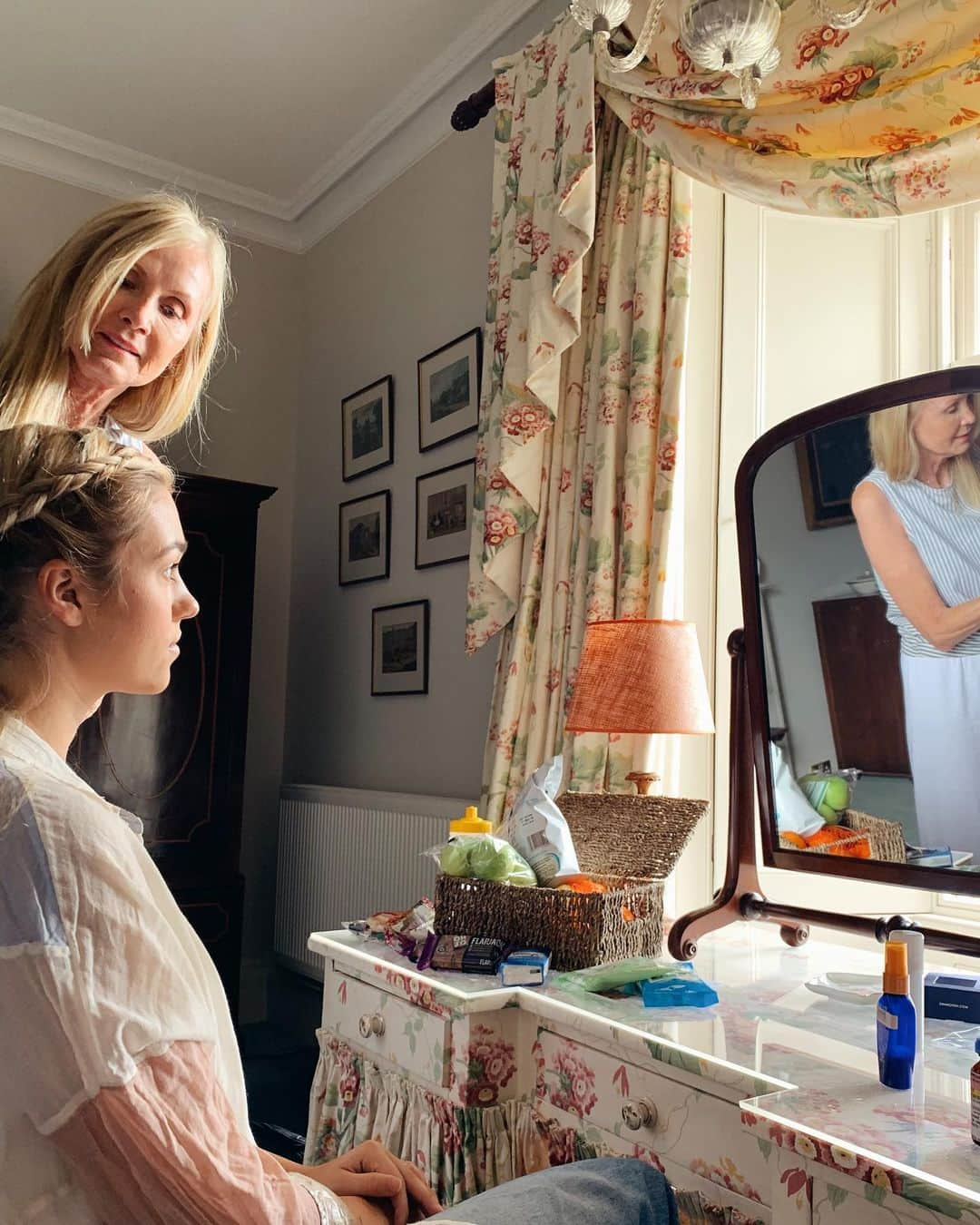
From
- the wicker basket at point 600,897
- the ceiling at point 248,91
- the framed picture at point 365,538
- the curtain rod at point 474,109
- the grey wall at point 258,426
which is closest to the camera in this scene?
the wicker basket at point 600,897

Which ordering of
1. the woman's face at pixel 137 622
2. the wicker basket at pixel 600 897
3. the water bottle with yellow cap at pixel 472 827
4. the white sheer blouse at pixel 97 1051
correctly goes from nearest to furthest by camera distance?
the white sheer blouse at pixel 97 1051 → the woman's face at pixel 137 622 → the wicker basket at pixel 600 897 → the water bottle with yellow cap at pixel 472 827

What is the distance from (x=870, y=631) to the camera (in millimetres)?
1482

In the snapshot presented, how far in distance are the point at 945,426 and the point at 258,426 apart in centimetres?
324

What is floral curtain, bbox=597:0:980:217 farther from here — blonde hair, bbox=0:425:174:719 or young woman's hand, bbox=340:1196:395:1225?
young woman's hand, bbox=340:1196:395:1225

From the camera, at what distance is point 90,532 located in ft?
3.40

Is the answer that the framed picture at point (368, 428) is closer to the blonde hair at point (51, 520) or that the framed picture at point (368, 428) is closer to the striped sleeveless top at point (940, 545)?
the striped sleeveless top at point (940, 545)

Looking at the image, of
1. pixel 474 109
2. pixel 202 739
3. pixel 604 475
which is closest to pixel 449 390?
pixel 474 109

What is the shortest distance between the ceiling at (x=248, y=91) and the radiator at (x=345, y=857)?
219 centimetres

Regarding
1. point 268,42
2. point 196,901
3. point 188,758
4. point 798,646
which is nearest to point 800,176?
point 798,646

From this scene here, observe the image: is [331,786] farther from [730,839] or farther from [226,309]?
[730,839]

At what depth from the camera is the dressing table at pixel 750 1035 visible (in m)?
1.02

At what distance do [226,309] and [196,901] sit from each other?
230 centimetres

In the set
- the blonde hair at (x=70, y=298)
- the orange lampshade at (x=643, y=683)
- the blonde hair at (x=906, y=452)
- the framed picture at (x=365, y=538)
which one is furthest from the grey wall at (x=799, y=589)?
the framed picture at (x=365, y=538)

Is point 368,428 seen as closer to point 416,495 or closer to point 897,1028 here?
point 416,495
